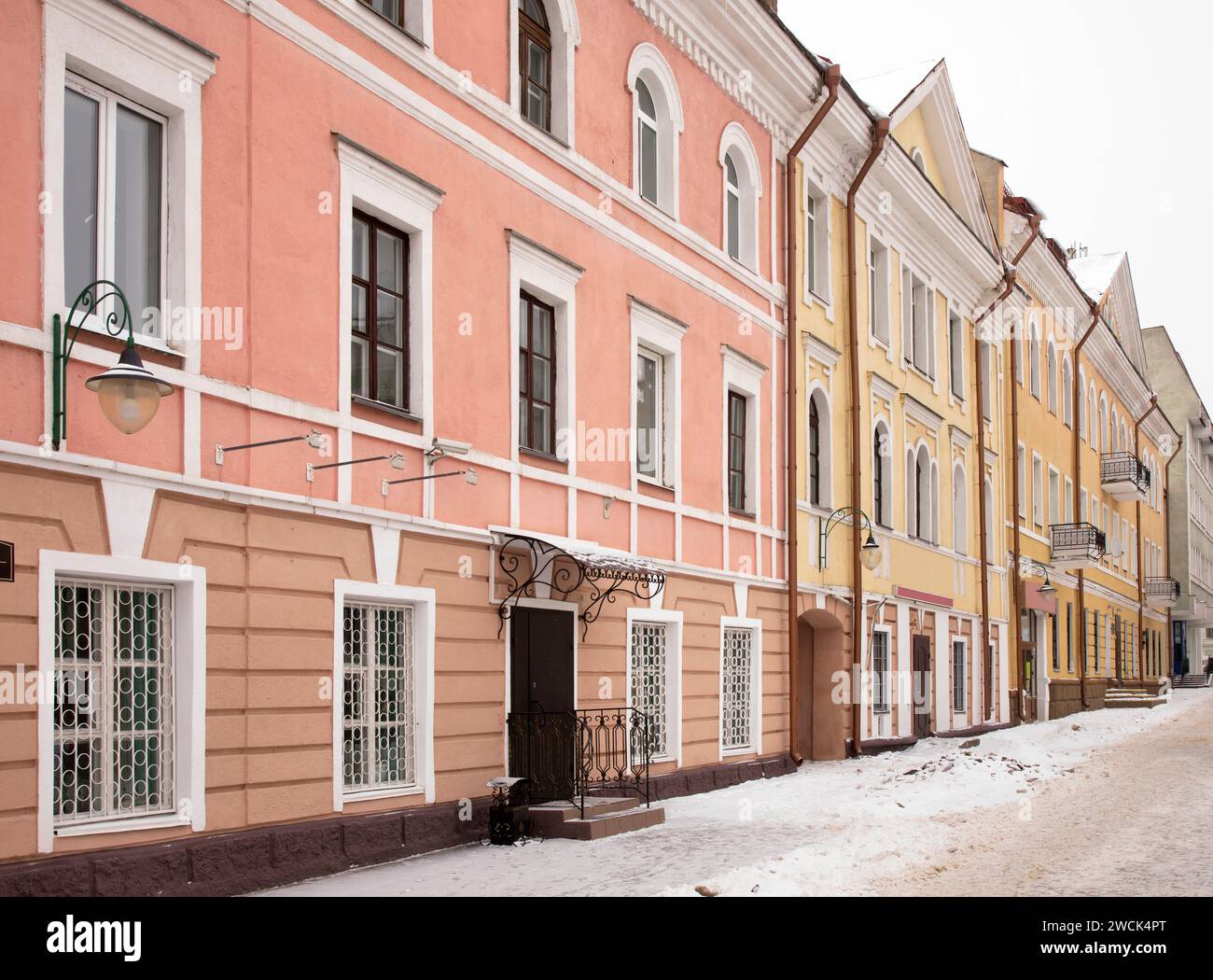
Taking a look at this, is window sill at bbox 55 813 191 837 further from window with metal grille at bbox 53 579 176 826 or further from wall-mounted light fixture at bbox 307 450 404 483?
wall-mounted light fixture at bbox 307 450 404 483

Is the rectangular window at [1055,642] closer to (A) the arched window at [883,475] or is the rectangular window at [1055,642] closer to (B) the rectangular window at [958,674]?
(B) the rectangular window at [958,674]

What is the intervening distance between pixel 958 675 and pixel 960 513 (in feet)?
10.6

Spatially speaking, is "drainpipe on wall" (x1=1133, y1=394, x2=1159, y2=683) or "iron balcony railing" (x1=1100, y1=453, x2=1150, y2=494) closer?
"iron balcony railing" (x1=1100, y1=453, x2=1150, y2=494)

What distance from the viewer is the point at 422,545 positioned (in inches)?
440

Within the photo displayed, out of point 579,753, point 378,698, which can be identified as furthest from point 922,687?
point 378,698

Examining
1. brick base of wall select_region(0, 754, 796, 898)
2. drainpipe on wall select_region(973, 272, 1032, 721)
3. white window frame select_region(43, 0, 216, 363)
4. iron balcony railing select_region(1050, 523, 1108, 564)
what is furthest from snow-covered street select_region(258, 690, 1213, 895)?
iron balcony railing select_region(1050, 523, 1108, 564)

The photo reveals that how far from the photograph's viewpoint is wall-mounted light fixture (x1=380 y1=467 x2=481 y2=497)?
10773mm

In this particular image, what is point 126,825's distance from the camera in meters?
8.20

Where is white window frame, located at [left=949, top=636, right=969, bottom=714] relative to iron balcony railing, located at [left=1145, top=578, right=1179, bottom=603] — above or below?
below

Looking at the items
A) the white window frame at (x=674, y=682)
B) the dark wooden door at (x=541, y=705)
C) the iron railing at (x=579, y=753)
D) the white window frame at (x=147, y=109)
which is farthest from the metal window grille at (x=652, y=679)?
the white window frame at (x=147, y=109)

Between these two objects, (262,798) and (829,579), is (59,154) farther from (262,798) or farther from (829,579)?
(829,579)

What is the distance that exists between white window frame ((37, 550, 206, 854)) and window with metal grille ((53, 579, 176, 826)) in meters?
0.06

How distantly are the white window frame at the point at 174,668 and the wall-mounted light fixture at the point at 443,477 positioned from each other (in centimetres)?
217

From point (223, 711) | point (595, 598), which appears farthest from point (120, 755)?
point (595, 598)
